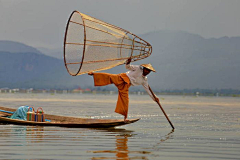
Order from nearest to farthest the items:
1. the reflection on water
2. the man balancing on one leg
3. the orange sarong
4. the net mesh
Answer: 1. the reflection on water
2. the net mesh
3. the orange sarong
4. the man balancing on one leg

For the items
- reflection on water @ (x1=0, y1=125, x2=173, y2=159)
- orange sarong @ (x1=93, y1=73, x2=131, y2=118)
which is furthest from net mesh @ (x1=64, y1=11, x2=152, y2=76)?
reflection on water @ (x1=0, y1=125, x2=173, y2=159)

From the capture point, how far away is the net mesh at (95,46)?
11.7m

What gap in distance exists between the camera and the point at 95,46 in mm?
11938

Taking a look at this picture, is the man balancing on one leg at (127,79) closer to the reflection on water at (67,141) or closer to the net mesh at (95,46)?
the net mesh at (95,46)

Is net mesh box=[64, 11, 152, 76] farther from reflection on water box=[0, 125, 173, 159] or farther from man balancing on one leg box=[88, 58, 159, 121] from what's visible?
reflection on water box=[0, 125, 173, 159]

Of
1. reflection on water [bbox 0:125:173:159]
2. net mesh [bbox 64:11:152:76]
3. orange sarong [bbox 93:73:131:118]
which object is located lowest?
reflection on water [bbox 0:125:173:159]

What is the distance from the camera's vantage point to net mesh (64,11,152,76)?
38.4 ft

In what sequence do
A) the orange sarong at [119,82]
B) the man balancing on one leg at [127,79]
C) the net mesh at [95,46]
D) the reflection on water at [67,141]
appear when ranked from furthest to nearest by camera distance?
1. the man balancing on one leg at [127,79]
2. the orange sarong at [119,82]
3. the net mesh at [95,46]
4. the reflection on water at [67,141]

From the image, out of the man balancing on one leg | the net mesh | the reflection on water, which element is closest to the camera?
the reflection on water

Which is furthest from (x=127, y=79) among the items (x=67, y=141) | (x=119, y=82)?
(x=67, y=141)

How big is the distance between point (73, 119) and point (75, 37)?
3894 mm

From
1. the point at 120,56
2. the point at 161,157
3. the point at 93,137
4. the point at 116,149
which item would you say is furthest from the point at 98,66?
the point at 161,157

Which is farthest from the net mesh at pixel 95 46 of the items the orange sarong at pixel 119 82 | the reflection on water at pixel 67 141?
the reflection on water at pixel 67 141

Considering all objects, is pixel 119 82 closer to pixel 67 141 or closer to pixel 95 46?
pixel 95 46
